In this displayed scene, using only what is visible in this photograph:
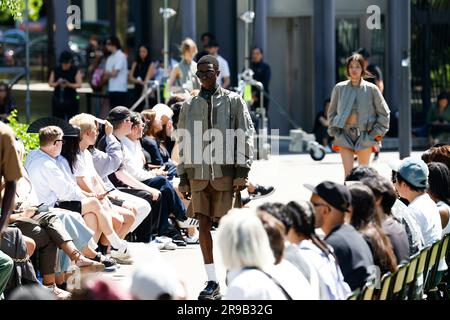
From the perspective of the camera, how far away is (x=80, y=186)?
40.3ft

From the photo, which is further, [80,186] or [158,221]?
[158,221]

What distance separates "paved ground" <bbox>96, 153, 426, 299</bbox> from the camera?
11.8m

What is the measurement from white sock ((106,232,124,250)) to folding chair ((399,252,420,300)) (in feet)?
15.1

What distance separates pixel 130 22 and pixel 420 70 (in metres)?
17.7

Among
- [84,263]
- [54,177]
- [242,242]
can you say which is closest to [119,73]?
[54,177]

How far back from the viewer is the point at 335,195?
313 inches

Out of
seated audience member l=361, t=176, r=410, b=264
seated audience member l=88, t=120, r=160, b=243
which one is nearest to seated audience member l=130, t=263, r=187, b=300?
seated audience member l=361, t=176, r=410, b=264

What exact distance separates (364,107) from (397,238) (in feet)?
19.8

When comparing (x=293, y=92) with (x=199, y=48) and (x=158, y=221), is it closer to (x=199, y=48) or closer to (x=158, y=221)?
(x=199, y=48)

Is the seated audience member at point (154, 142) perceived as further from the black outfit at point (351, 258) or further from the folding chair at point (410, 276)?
the black outfit at point (351, 258)

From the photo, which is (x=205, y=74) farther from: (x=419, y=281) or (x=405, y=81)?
(x=405, y=81)

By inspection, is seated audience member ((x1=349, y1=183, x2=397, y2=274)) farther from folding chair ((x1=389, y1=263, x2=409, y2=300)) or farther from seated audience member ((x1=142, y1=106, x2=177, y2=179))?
seated audience member ((x1=142, y1=106, x2=177, y2=179))

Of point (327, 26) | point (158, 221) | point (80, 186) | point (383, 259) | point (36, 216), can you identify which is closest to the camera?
point (383, 259)
